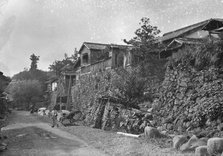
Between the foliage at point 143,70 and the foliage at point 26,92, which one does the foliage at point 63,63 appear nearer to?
the foliage at point 26,92

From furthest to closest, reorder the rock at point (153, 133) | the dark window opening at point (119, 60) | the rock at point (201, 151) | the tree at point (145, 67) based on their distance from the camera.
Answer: the dark window opening at point (119, 60) → the tree at point (145, 67) → the rock at point (153, 133) → the rock at point (201, 151)

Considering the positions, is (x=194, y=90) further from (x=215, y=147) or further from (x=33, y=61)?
(x=33, y=61)

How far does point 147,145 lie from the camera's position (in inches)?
532

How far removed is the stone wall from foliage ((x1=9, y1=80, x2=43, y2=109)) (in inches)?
1995

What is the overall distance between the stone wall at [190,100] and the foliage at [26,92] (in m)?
50.7

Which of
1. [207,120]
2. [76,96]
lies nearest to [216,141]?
[207,120]

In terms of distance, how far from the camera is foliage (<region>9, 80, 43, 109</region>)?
207 ft

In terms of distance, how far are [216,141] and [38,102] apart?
57989mm

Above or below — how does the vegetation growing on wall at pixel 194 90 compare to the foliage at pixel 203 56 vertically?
below

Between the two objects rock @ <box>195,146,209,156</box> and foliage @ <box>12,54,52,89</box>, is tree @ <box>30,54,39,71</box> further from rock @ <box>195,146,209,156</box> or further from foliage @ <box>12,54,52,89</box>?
rock @ <box>195,146,209,156</box>

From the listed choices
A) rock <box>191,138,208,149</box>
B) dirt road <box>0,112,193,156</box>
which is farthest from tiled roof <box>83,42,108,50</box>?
rock <box>191,138,208,149</box>

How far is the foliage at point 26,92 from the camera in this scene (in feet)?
207

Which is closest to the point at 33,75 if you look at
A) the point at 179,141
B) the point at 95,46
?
the point at 95,46

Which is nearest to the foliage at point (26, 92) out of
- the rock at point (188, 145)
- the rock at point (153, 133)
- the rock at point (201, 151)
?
the rock at point (153, 133)
